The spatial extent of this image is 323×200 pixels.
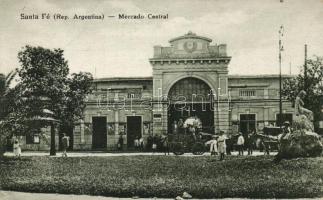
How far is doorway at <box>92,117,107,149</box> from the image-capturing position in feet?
65.3

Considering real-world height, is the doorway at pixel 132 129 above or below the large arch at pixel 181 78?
below

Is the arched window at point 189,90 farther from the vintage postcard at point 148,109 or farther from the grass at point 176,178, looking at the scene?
the grass at point 176,178

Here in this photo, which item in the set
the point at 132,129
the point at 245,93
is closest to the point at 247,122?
the point at 245,93

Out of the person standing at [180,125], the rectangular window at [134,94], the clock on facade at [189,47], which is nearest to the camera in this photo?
the clock on facade at [189,47]

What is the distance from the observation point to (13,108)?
38.5ft

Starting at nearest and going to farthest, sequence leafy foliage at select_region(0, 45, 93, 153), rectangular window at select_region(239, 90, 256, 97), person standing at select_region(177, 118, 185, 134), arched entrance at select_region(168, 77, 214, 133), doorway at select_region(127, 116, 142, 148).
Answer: leafy foliage at select_region(0, 45, 93, 153) < person standing at select_region(177, 118, 185, 134) < arched entrance at select_region(168, 77, 214, 133) < doorway at select_region(127, 116, 142, 148) < rectangular window at select_region(239, 90, 256, 97)

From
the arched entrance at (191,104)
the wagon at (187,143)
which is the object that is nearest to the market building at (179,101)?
the arched entrance at (191,104)

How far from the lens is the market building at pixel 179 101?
18.1m

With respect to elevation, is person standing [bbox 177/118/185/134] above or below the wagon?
above

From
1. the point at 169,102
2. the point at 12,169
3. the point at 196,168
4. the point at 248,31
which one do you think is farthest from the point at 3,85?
the point at 169,102

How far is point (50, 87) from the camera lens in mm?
16891

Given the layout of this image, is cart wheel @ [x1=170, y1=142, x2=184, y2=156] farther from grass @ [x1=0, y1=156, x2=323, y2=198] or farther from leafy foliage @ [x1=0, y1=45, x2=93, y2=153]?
grass @ [x1=0, y1=156, x2=323, y2=198]

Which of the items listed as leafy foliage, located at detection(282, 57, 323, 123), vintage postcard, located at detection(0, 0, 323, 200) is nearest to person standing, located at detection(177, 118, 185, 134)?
vintage postcard, located at detection(0, 0, 323, 200)

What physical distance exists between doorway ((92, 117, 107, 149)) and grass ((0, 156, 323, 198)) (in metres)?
6.11
